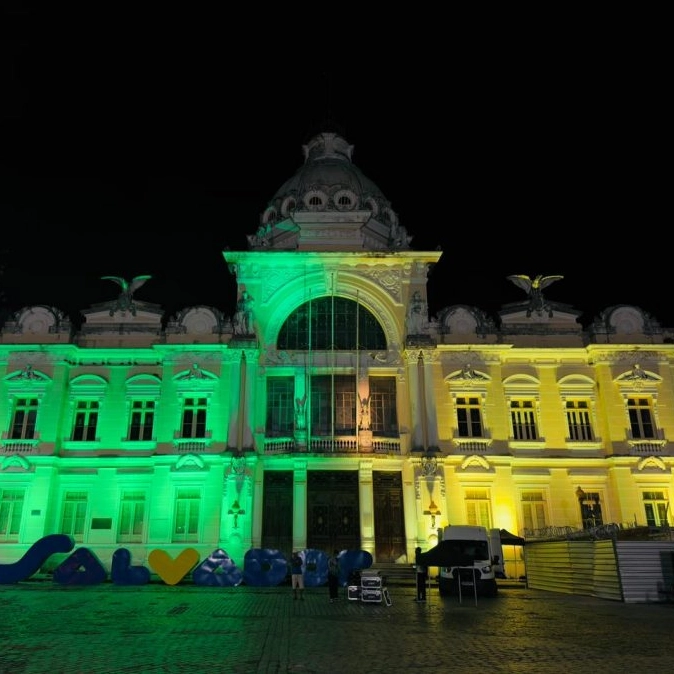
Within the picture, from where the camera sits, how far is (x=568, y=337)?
1469 inches

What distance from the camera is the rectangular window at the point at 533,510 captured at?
112 ft

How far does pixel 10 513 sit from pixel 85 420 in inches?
228

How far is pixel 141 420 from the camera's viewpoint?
34969mm

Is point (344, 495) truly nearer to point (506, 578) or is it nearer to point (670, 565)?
point (506, 578)

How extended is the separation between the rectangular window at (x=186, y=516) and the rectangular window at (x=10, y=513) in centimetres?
783

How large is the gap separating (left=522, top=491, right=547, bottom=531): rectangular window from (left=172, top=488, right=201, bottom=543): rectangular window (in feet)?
56.6

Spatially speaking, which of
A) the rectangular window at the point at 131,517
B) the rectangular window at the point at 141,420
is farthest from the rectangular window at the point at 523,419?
the rectangular window at the point at 131,517

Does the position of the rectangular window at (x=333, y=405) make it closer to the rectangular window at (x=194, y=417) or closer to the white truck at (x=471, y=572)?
the rectangular window at (x=194, y=417)

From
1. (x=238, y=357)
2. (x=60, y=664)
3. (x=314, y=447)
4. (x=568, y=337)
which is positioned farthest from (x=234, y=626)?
(x=568, y=337)

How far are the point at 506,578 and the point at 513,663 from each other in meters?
21.7

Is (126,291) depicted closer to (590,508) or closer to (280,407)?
(280,407)

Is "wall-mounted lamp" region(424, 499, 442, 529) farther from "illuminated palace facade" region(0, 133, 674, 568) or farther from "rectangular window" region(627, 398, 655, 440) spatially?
"rectangular window" region(627, 398, 655, 440)

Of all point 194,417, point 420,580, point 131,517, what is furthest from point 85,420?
point 420,580

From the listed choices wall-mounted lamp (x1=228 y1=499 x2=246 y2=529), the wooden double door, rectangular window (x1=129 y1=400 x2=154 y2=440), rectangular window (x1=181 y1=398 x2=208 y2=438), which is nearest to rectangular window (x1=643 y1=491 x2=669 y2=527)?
the wooden double door
